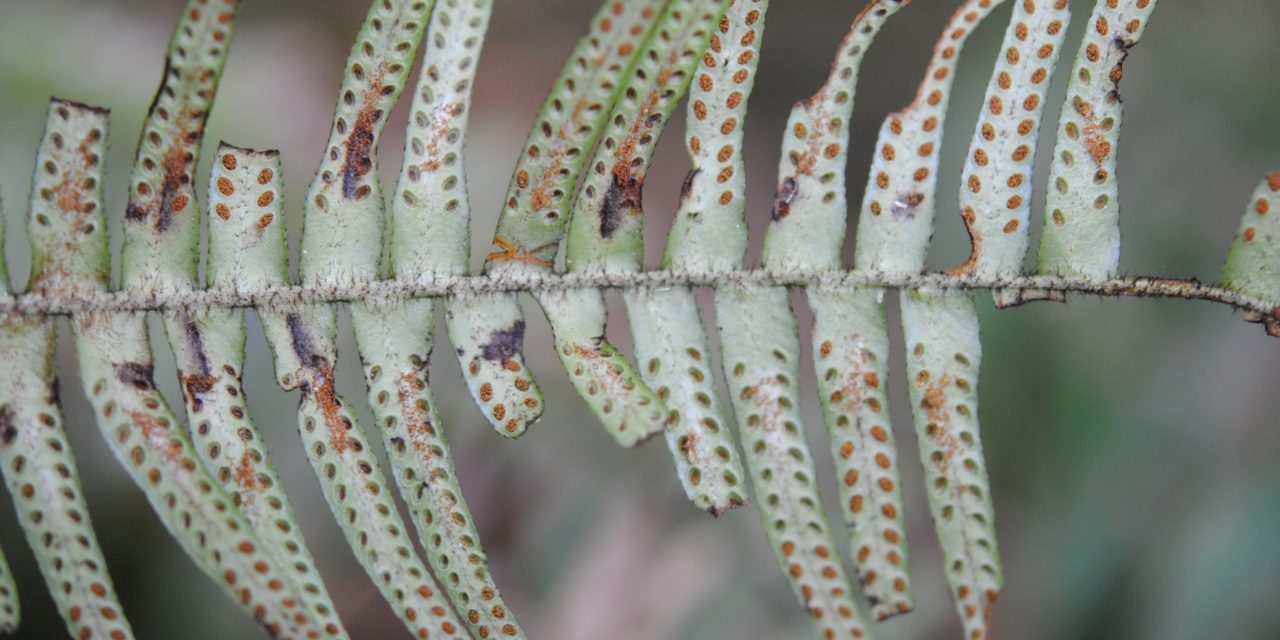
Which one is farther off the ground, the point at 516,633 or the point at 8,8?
the point at 8,8

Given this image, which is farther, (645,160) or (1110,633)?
(1110,633)

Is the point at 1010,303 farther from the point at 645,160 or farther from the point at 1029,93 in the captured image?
the point at 645,160

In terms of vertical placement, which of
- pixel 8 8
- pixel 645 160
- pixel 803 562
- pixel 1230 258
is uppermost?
pixel 8 8

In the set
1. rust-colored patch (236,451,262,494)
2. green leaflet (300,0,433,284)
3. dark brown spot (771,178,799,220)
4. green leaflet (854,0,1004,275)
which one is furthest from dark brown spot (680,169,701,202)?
rust-colored patch (236,451,262,494)

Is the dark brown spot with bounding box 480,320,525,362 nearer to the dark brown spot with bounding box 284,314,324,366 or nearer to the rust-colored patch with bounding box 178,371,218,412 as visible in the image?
the dark brown spot with bounding box 284,314,324,366

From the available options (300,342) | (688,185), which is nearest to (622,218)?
(688,185)

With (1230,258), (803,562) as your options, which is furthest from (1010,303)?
(803,562)

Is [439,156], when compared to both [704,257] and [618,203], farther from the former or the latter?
[704,257]
